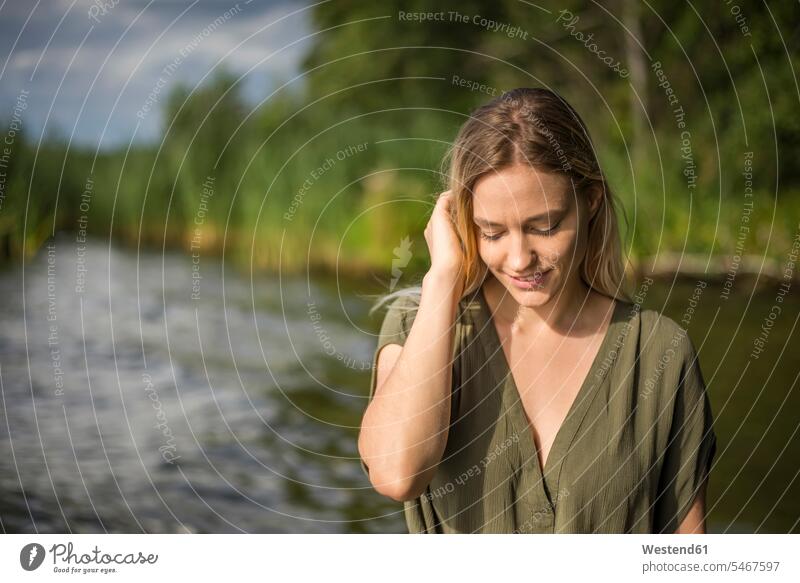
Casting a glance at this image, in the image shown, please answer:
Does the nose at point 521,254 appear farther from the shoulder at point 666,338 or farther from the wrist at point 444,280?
the shoulder at point 666,338

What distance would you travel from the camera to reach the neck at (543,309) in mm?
1304

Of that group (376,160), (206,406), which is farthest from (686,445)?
(376,160)

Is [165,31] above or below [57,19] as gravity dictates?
above

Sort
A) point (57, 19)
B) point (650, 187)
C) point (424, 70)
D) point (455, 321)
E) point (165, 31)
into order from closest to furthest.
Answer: point (455, 321)
point (57, 19)
point (165, 31)
point (650, 187)
point (424, 70)

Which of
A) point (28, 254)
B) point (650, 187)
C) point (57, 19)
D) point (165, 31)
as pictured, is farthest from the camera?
point (650, 187)

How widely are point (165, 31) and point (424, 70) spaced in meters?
3.21

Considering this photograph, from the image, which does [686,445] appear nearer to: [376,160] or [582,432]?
[582,432]

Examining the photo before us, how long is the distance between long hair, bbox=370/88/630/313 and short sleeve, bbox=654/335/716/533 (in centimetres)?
17

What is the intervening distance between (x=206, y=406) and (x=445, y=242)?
2.36 m

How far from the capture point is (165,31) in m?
2.87

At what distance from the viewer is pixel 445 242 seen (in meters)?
1.23
